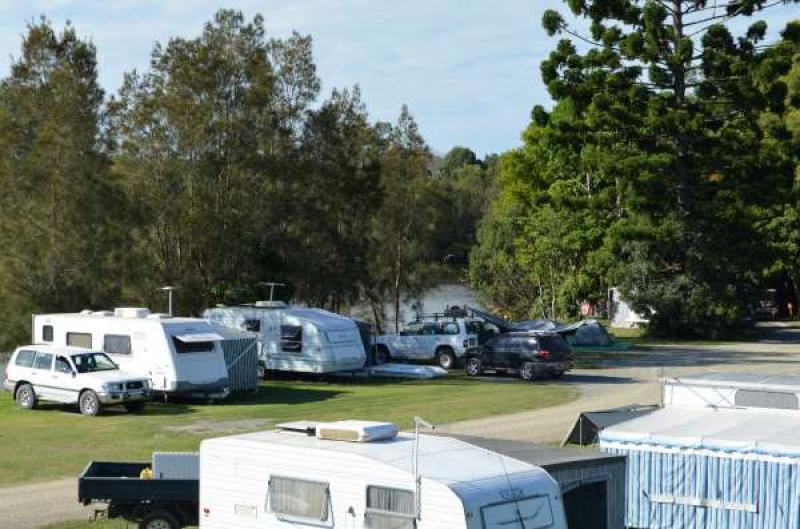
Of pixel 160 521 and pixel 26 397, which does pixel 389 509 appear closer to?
pixel 160 521

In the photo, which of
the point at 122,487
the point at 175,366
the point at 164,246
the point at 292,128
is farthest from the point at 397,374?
the point at 122,487

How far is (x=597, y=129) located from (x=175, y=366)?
2745cm

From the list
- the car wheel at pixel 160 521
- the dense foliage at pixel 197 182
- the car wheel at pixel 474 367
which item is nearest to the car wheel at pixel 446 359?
the car wheel at pixel 474 367

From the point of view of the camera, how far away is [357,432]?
1080 centimetres

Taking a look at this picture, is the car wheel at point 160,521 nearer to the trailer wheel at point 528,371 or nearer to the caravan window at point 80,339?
the caravan window at point 80,339

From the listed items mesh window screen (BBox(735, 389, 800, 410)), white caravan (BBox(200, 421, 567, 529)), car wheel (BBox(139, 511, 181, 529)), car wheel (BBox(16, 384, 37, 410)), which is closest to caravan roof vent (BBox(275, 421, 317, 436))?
white caravan (BBox(200, 421, 567, 529))

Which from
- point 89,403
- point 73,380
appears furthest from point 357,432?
point 73,380

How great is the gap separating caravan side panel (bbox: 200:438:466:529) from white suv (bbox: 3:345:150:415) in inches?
590

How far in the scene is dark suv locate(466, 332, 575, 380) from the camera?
33.4m

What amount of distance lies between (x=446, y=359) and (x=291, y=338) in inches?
253

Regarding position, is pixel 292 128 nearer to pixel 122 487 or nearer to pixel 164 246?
pixel 164 246

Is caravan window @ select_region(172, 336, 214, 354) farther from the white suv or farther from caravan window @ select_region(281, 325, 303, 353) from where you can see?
caravan window @ select_region(281, 325, 303, 353)

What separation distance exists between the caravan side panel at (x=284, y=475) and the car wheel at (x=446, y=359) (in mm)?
26189

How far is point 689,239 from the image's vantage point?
164ft
